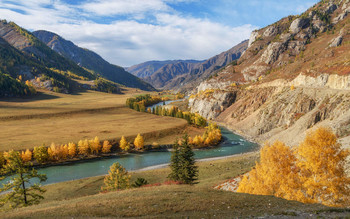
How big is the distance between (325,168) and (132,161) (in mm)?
78989

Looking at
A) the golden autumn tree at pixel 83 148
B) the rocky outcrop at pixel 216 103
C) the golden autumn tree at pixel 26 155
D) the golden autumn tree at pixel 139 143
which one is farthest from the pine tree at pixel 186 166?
the rocky outcrop at pixel 216 103

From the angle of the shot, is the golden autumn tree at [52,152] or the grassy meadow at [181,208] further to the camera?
the golden autumn tree at [52,152]

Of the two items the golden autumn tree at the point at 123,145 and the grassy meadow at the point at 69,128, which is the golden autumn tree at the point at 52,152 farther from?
the golden autumn tree at the point at 123,145

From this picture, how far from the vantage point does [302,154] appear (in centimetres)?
2500

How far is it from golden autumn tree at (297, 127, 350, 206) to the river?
68424 mm

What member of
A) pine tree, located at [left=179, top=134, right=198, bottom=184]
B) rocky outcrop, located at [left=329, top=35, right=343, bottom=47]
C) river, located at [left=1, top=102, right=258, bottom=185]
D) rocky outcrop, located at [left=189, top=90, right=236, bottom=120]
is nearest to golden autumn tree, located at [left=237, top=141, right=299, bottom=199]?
pine tree, located at [left=179, top=134, right=198, bottom=184]

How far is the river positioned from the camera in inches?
3039

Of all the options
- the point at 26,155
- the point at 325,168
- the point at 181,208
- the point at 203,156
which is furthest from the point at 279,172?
the point at 26,155

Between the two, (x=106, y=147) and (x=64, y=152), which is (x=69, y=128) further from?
(x=106, y=147)

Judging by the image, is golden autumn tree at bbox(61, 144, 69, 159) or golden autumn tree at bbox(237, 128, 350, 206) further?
golden autumn tree at bbox(61, 144, 69, 159)

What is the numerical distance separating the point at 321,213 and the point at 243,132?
11315 centimetres

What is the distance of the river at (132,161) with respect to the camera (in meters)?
77.2

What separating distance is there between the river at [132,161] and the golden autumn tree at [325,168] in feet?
224

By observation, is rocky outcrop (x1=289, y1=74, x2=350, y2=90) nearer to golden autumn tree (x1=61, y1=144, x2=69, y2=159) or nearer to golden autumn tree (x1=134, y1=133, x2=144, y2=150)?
golden autumn tree (x1=134, y1=133, x2=144, y2=150)
